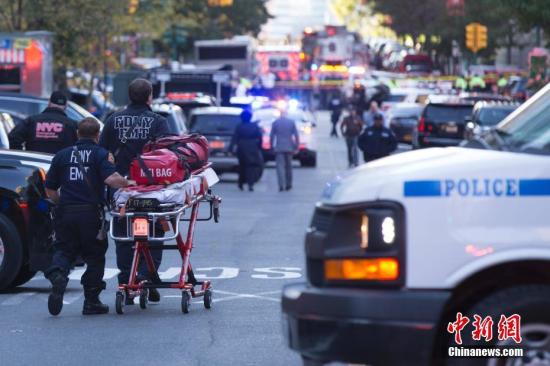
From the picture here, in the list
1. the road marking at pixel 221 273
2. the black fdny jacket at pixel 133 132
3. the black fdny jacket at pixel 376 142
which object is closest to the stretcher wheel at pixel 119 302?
the black fdny jacket at pixel 133 132

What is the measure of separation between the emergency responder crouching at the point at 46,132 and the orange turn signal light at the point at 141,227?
207 inches

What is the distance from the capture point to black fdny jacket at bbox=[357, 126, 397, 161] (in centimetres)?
2889

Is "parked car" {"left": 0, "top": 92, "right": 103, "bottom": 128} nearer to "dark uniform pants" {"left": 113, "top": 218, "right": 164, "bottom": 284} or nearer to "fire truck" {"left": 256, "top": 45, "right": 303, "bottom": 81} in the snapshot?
"dark uniform pants" {"left": 113, "top": 218, "right": 164, "bottom": 284}

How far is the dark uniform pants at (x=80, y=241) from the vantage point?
469 inches

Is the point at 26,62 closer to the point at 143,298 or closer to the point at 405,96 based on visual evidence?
the point at 143,298

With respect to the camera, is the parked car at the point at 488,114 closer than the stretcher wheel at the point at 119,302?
No

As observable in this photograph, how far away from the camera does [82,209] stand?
1193 cm

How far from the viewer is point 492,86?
6456 cm

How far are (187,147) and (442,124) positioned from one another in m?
26.5

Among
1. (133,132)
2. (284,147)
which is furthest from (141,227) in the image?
(284,147)

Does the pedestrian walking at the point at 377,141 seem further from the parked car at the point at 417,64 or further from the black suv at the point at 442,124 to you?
the parked car at the point at 417,64

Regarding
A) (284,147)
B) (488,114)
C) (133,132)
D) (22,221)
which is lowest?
(284,147)

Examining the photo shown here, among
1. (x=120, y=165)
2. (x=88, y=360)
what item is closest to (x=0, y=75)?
(x=120, y=165)

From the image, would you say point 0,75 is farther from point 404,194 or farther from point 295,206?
point 404,194
